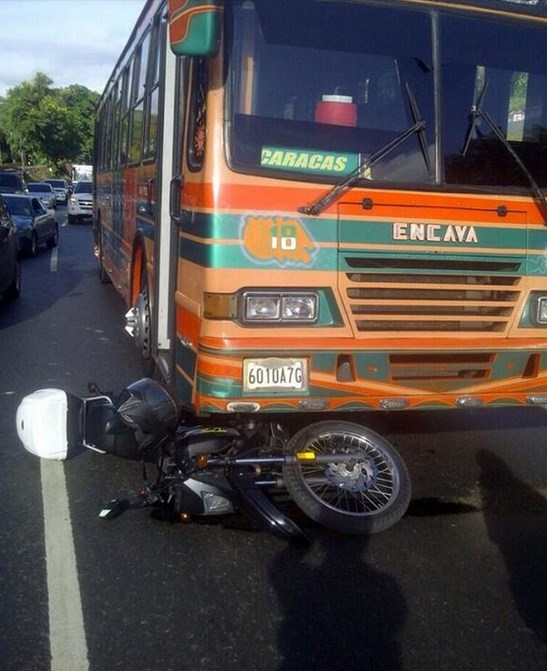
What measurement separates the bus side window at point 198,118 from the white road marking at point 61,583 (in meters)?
2.09

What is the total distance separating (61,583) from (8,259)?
8.40 meters

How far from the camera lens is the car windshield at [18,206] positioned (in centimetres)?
1881

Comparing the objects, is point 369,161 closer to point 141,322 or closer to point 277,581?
point 277,581

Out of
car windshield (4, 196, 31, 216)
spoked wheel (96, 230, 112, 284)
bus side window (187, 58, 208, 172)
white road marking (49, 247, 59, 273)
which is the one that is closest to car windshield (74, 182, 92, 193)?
white road marking (49, 247, 59, 273)

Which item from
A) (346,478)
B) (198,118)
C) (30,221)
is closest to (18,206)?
(30,221)

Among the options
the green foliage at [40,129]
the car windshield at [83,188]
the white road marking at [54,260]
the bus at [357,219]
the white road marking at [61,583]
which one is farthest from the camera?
the green foliage at [40,129]

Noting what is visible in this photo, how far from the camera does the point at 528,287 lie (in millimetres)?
4785

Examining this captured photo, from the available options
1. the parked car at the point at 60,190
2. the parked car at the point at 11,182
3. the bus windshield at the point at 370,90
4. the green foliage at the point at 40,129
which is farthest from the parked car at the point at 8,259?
the green foliage at the point at 40,129

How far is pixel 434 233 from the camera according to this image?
457 cm

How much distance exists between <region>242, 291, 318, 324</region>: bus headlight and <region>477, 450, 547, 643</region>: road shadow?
161 centimetres

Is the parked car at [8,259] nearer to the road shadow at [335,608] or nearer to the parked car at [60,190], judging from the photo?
the road shadow at [335,608]

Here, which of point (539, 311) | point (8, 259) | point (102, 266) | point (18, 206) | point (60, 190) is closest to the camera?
point (539, 311)

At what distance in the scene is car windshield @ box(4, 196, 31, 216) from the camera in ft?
61.7

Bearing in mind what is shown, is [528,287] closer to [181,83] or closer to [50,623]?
[181,83]
